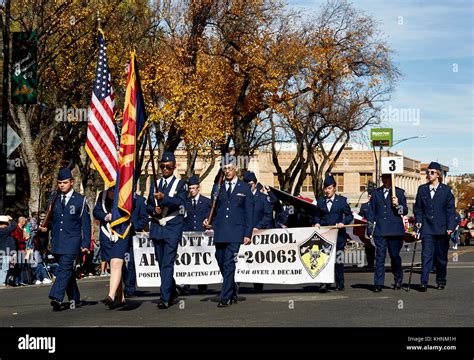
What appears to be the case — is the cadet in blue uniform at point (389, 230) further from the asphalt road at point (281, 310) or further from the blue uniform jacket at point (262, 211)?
the blue uniform jacket at point (262, 211)

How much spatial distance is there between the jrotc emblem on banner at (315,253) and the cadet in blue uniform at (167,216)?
3338 millimetres

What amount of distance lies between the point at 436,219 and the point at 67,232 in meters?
5.90

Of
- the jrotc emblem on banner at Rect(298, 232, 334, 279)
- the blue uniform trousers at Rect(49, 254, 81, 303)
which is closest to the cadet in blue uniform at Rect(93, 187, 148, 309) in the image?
the blue uniform trousers at Rect(49, 254, 81, 303)

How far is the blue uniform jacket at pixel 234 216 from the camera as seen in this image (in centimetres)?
1329

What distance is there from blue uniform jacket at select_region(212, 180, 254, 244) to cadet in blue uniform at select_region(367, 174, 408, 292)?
9.17 feet

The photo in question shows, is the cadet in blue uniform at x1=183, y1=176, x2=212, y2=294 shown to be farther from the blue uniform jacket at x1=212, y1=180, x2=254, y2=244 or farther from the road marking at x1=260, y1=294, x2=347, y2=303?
the blue uniform jacket at x1=212, y1=180, x2=254, y2=244

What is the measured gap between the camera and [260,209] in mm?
17000

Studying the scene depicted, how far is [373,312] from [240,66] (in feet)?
84.7

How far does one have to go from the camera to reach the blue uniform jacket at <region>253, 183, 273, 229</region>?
16.9 meters

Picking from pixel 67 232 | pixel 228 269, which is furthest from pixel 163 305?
pixel 67 232

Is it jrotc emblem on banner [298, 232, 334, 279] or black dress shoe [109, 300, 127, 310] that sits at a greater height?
jrotc emblem on banner [298, 232, 334, 279]

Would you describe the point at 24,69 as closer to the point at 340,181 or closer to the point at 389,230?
the point at 389,230

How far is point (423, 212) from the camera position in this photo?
1523 cm
